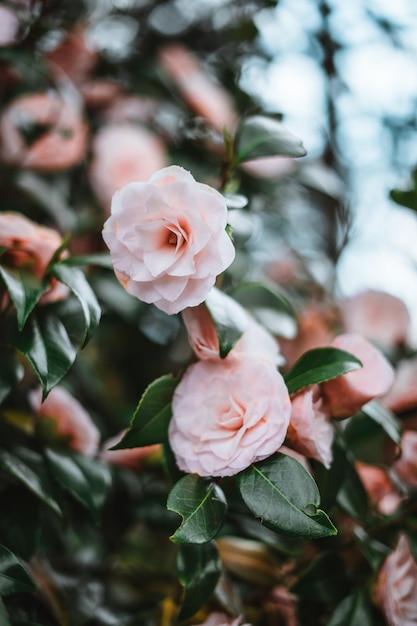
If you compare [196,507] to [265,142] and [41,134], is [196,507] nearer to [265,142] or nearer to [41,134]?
[265,142]

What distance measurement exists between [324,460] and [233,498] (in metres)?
0.10

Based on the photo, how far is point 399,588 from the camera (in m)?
0.68

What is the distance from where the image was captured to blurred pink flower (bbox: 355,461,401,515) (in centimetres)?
87

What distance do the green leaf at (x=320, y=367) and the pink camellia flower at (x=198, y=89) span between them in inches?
27.7

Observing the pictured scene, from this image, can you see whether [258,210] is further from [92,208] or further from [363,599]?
[363,599]

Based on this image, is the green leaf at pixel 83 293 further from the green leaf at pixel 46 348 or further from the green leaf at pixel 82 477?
the green leaf at pixel 82 477

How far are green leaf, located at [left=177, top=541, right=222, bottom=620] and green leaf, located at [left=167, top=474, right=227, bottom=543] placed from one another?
0.35ft

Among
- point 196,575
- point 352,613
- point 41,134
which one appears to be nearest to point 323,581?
point 352,613

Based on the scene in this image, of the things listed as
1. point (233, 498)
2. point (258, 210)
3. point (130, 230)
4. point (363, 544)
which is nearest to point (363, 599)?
point (363, 544)

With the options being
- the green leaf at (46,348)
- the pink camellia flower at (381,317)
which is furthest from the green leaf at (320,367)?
the pink camellia flower at (381,317)

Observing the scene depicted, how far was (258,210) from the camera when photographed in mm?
1259

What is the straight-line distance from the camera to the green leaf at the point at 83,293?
60cm

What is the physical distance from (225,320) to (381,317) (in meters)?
0.55

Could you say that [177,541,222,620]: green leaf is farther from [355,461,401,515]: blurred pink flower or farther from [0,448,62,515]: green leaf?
[355,461,401,515]: blurred pink flower
